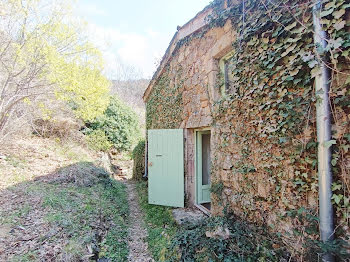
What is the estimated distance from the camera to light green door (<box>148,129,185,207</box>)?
478 centimetres

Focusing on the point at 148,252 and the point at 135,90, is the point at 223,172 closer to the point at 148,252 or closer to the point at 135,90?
the point at 148,252

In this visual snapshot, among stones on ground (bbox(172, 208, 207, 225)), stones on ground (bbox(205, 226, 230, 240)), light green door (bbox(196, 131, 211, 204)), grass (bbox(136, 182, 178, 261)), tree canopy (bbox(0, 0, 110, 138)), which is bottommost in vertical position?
grass (bbox(136, 182, 178, 261))

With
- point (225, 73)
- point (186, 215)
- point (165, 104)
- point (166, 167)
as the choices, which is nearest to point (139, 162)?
point (165, 104)

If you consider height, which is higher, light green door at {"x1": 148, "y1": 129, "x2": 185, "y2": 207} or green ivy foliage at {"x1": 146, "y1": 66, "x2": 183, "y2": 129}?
green ivy foliage at {"x1": 146, "y1": 66, "x2": 183, "y2": 129}

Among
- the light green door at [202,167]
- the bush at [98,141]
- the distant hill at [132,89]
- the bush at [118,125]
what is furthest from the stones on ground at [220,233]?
the distant hill at [132,89]

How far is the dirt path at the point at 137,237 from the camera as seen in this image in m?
3.28

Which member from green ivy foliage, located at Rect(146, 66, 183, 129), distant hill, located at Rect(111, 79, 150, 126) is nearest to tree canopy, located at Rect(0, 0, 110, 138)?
green ivy foliage, located at Rect(146, 66, 183, 129)

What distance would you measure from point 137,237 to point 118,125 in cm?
797

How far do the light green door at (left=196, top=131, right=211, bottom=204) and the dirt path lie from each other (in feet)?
4.69

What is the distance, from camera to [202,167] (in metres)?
5.14

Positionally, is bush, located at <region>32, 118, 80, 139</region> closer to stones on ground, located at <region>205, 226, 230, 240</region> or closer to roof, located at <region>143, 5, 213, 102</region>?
roof, located at <region>143, 5, 213, 102</region>

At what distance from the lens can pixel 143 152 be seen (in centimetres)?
888

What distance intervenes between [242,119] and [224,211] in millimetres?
1496

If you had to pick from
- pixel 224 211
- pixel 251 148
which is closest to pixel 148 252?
pixel 224 211
